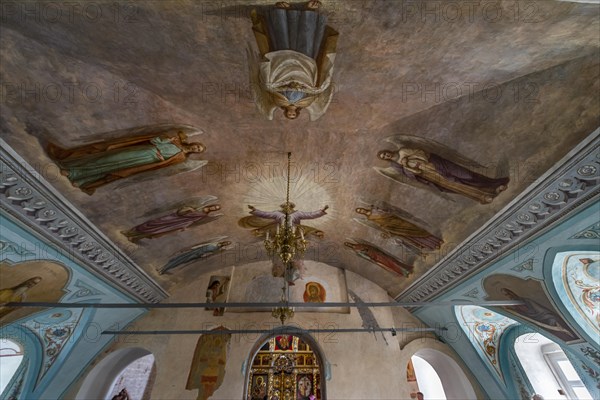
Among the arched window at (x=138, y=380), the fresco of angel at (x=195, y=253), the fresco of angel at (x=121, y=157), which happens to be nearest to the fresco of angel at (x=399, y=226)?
the fresco of angel at (x=121, y=157)

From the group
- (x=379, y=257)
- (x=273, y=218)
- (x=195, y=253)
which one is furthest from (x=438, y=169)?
(x=195, y=253)

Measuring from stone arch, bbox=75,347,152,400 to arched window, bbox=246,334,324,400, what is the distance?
3.84 meters

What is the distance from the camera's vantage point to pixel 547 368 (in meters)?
8.03

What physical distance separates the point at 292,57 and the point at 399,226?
458 centimetres

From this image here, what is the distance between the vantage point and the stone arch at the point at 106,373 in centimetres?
889

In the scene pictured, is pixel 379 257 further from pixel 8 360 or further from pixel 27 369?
pixel 8 360

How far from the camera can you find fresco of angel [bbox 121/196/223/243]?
20.3 ft

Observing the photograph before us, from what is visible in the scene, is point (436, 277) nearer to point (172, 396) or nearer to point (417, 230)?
point (417, 230)

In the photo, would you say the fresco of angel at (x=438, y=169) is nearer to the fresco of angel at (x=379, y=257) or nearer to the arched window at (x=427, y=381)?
the fresco of angel at (x=379, y=257)

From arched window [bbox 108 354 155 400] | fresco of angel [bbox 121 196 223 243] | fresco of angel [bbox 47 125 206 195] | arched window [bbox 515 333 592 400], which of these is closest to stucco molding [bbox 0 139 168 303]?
fresco of angel [bbox 47 125 206 195]

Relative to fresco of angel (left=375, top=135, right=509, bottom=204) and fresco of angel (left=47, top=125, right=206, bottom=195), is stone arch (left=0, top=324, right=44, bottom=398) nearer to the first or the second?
fresco of angel (left=47, top=125, right=206, bottom=195)

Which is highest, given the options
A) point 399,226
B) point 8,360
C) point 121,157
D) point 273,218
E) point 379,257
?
point 273,218

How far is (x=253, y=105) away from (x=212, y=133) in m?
0.90

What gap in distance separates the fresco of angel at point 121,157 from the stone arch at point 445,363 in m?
8.82
